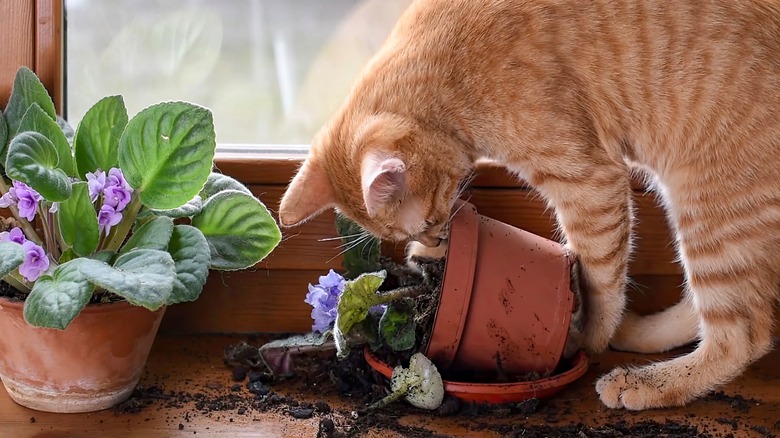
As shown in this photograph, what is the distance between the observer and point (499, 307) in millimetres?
1263

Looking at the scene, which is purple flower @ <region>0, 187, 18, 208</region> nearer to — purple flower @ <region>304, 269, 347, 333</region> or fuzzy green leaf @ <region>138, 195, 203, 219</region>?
fuzzy green leaf @ <region>138, 195, 203, 219</region>

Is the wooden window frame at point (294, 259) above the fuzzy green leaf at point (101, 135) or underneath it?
underneath

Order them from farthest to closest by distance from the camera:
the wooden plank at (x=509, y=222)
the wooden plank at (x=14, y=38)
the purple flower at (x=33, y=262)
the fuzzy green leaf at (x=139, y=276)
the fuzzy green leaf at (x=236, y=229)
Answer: the wooden plank at (x=509, y=222)
the wooden plank at (x=14, y=38)
the fuzzy green leaf at (x=236, y=229)
the purple flower at (x=33, y=262)
the fuzzy green leaf at (x=139, y=276)

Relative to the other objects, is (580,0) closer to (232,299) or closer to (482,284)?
(482,284)

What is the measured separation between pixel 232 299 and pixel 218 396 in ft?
1.02

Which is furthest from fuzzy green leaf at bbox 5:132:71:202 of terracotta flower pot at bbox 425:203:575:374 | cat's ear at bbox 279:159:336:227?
terracotta flower pot at bbox 425:203:575:374

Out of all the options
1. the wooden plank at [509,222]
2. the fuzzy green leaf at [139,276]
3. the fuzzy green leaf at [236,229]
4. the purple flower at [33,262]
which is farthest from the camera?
the wooden plank at [509,222]

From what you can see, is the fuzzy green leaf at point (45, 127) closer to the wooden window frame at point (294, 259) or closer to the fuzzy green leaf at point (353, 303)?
the wooden window frame at point (294, 259)

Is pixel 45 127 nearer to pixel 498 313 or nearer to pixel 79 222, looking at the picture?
pixel 79 222

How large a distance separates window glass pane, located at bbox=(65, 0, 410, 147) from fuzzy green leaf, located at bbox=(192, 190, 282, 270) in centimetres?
41

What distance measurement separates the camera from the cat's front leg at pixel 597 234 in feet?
4.37

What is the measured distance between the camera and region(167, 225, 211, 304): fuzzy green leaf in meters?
1.09

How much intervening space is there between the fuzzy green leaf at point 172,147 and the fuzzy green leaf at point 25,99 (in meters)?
0.20

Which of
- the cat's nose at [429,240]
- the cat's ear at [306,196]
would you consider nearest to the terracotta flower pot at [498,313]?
the cat's nose at [429,240]
